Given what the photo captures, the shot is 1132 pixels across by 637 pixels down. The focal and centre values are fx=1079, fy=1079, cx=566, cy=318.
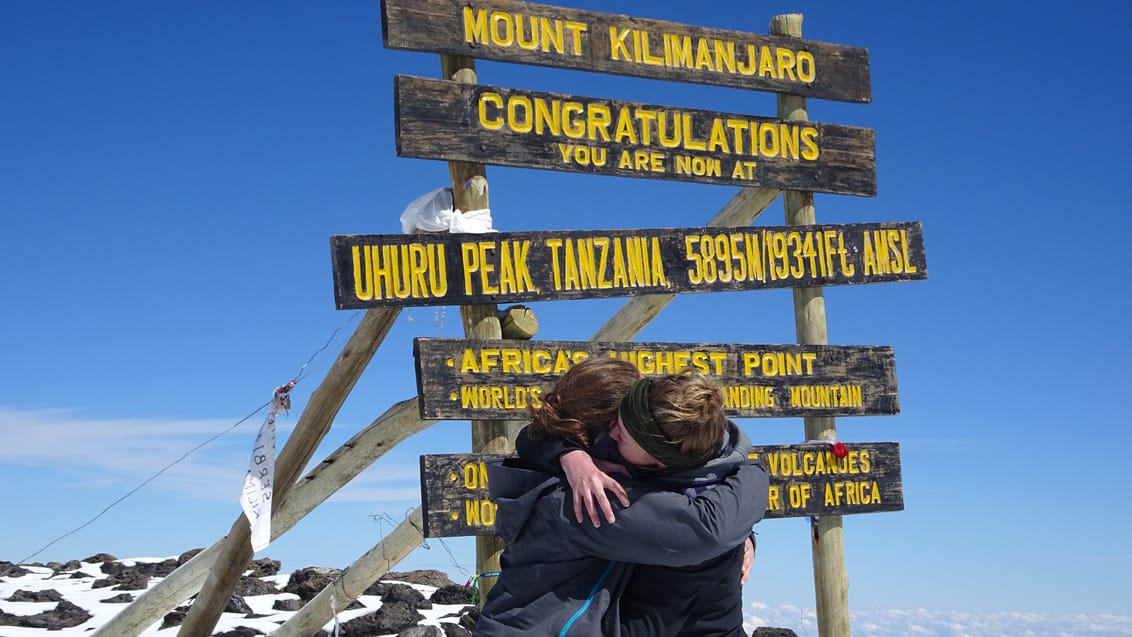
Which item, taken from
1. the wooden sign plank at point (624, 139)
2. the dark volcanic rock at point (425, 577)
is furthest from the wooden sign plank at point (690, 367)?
the dark volcanic rock at point (425, 577)

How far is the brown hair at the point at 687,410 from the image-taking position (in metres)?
2.73

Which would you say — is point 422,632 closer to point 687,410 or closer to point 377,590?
point 377,590

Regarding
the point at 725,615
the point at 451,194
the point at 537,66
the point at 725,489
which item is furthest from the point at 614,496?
the point at 537,66

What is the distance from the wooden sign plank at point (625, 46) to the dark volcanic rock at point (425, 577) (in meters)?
6.15

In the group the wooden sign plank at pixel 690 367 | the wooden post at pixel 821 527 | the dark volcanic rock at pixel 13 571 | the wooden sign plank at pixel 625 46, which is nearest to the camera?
the wooden sign plank at pixel 690 367

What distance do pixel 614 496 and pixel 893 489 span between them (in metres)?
5.57

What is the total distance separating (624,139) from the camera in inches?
283

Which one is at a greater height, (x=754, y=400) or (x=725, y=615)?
(x=754, y=400)

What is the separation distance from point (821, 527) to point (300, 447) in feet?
12.2

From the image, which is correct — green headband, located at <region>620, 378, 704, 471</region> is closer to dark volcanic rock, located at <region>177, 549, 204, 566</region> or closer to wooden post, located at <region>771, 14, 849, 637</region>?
wooden post, located at <region>771, 14, 849, 637</region>

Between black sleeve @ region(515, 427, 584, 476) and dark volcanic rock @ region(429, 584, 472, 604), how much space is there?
7.02 meters

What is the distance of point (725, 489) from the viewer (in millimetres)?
2871

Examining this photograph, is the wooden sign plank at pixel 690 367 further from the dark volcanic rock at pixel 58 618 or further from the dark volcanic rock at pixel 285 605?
the dark volcanic rock at pixel 58 618

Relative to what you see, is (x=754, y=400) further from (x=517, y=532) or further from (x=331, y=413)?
(x=517, y=532)
